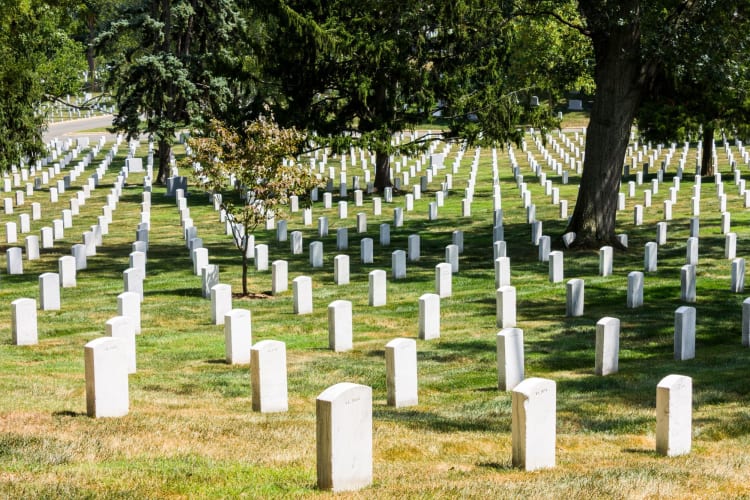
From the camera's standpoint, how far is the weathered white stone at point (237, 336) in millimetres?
12836

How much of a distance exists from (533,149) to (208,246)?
30.9 metres

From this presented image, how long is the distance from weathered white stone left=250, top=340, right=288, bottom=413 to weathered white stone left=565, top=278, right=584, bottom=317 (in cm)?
689

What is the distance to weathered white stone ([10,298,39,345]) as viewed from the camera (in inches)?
563

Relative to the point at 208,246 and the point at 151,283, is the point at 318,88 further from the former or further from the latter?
the point at 151,283

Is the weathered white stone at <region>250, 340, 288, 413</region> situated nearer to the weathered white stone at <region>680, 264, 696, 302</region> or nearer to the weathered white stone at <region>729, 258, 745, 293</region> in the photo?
the weathered white stone at <region>680, 264, 696, 302</region>

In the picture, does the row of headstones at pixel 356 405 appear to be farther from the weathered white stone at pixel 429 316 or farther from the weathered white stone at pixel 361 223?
the weathered white stone at pixel 361 223

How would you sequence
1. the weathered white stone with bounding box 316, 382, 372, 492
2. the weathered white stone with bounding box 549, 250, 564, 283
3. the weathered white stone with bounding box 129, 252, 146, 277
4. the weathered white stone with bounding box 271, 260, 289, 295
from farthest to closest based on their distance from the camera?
1. the weathered white stone with bounding box 129, 252, 146, 277
2. the weathered white stone with bounding box 549, 250, 564, 283
3. the weathered white stone with bounding box 271, 260, 289, 295
4. the weathered white stone with bounding box 316, 382, 372, 492

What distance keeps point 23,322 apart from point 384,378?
5303 millimetres

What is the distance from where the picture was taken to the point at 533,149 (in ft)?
178

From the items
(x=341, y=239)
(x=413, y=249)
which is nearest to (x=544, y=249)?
(x=413, y=249)

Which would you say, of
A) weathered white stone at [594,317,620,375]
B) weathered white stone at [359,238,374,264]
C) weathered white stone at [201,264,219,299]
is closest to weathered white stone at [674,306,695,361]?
weathered white stone at [594,317,620,375]

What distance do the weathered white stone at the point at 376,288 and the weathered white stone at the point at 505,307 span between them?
253 cm

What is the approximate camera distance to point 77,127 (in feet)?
243

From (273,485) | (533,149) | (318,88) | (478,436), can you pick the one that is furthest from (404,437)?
(533,149)
